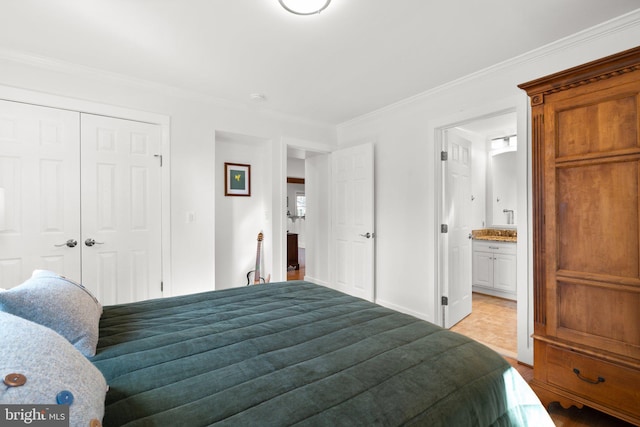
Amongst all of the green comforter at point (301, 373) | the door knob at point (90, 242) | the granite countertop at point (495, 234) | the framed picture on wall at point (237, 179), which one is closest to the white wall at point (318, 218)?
the framed picture on wall at point (237, 179)

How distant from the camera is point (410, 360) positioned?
3.44ft

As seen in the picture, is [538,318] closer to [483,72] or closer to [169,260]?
[483,72]

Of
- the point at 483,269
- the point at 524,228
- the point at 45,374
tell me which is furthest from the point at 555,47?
the point at 45,374

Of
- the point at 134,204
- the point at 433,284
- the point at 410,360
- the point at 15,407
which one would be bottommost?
the point at 433,284

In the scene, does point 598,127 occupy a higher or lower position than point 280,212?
higher

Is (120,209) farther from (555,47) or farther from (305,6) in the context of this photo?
(555,47)

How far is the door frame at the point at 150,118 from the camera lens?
7.96ft

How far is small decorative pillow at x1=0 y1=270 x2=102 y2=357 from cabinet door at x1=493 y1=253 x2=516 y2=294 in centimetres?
454

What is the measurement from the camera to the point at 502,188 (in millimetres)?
4672

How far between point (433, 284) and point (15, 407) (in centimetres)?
309

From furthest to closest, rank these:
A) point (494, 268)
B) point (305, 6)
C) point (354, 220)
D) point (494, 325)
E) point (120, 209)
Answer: point (494, 268) → point (354, 220) → point (494, 325) → point (120, 209) → point (305, 6)

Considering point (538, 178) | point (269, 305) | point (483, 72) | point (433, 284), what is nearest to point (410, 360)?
point (269, 305)

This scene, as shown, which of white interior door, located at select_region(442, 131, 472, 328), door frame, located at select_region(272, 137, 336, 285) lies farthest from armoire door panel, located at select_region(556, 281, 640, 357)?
door frame, located at select_region(272, 137, 336, 285)

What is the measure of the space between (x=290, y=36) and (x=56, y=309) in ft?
6.64
